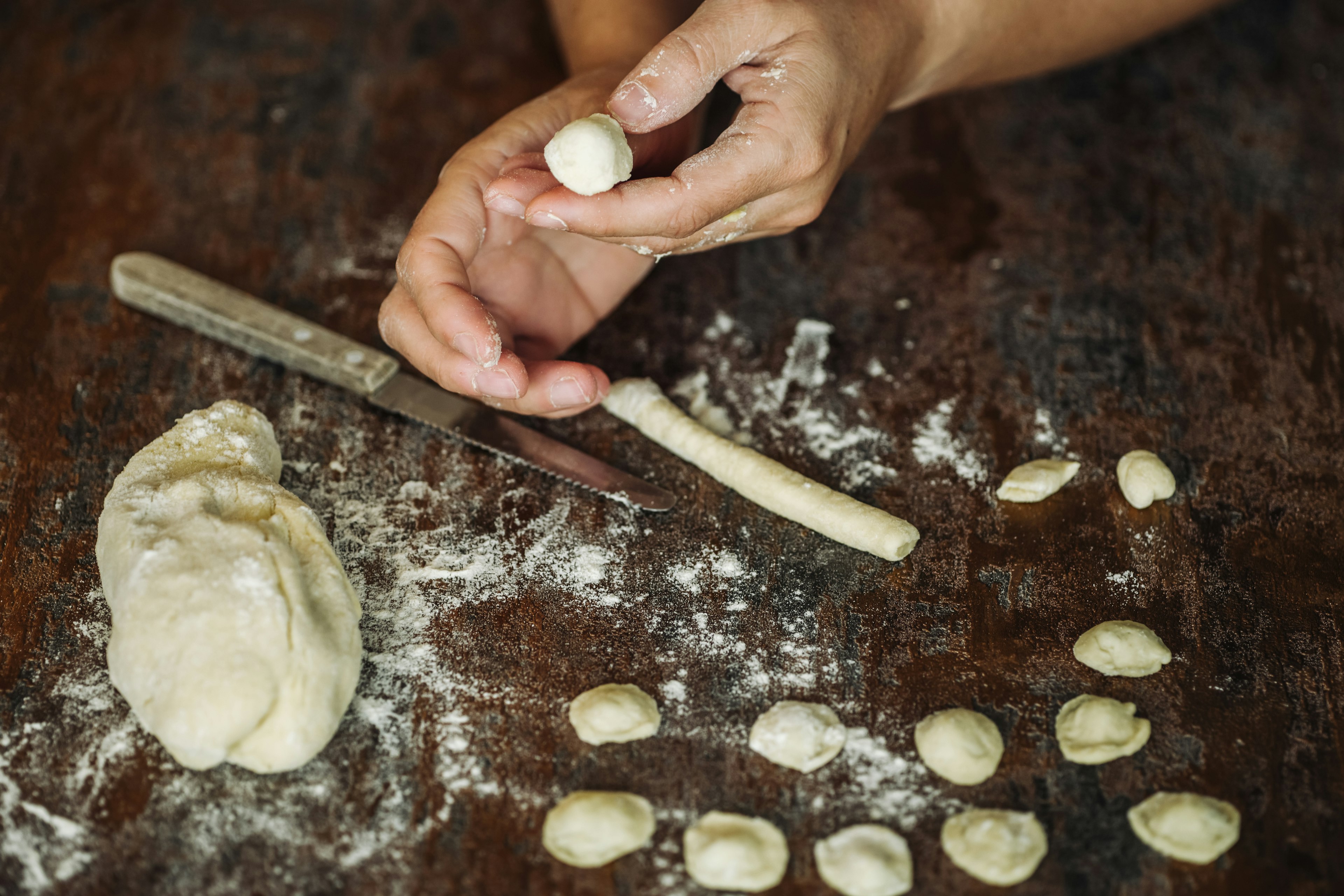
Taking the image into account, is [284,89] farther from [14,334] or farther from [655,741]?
[655,741]

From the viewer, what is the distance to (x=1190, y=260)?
281 cm

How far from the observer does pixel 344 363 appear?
2.34 m

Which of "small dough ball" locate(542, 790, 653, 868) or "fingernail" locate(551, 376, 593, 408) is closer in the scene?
"small dough ball" locate(542, 790, 653, 868)

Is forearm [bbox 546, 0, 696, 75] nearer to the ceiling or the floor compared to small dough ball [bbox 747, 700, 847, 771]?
nearer to the ceiling

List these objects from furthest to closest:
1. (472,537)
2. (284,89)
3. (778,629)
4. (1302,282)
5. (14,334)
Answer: (284,89) < (1302,282) < (14,334) < (472,537) < (778,629)

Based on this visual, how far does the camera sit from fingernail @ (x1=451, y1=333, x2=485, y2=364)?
1959 millimetres

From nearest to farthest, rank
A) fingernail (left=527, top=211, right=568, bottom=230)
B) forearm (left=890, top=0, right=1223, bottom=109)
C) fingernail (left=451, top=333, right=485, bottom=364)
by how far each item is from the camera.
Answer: fingernail (left=527, top=211, right=568, bottom=230) → fingernail (left=451, top=333, right=485, bottom=364) → forearm (left=890, top=0, right=1223, bottom=109)

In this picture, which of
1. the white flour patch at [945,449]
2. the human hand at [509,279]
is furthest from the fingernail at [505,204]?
the white flour patch at [945,449]

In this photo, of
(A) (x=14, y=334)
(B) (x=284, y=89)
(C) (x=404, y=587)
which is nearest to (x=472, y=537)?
(C) (x=404, y=587)

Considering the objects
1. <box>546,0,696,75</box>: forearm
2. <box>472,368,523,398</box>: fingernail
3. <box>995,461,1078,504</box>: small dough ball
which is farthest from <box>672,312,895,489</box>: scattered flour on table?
<box>546,0,696,75</box>: forearm

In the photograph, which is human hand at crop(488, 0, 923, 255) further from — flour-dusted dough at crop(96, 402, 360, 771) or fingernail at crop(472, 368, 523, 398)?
flour-dusted dough at crop(96, 402, 360, 771)

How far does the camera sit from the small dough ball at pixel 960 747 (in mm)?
1766

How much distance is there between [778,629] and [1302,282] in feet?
5.80

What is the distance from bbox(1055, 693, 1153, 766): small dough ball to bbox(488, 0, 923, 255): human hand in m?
1.08
